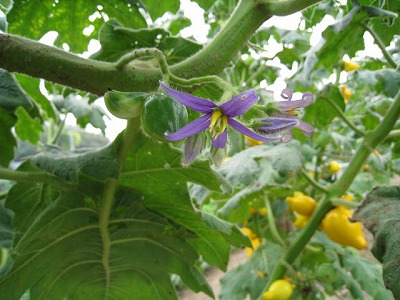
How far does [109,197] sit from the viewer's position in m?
0.98

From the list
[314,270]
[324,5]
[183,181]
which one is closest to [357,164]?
[324,5]

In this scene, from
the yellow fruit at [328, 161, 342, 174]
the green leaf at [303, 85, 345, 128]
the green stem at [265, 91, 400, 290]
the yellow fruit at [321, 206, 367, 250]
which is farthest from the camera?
the yellow fruit at [328, 161, 342, 174]

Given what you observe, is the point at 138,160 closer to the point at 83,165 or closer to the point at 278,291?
the point at 83,165

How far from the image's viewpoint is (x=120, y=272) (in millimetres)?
1132

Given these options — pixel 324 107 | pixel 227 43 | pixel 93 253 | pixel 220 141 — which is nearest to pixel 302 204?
pixel 324 107

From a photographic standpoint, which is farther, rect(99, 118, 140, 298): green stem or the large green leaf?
the large green leaf

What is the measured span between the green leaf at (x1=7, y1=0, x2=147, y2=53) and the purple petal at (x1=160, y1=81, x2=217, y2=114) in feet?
2.00

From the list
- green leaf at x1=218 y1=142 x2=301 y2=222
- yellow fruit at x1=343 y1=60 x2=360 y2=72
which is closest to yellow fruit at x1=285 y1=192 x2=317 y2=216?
green leaf at x1=218 y1=142 x2=301 y2=222

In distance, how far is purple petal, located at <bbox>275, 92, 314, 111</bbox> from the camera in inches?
22.6

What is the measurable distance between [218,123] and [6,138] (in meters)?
0.71

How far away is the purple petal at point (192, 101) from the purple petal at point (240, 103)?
0.02 meters

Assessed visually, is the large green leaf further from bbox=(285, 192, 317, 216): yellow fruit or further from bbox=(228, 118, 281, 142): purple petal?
bbox=(285, 192, 317, 216): yellow fruit

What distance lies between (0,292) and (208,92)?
624 mm

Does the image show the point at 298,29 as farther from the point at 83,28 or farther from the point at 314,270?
the point at 314,270
